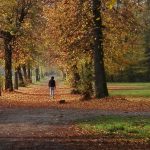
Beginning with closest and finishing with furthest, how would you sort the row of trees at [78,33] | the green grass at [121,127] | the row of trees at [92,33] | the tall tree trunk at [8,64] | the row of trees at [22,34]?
the green grass at [121,127] → the row of trees at [92,33] → the row of trees at [78,33] → the row of trees at [22,34] → the tall tree trunk at [8,64]

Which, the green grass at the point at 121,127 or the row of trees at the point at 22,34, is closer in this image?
the green grass at the point at 121,127

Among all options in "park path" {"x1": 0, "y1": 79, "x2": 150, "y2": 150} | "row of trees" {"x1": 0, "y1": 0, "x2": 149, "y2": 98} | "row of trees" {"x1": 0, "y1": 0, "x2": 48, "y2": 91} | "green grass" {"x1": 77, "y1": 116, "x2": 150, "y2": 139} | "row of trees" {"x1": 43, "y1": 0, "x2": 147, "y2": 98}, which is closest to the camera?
"park path" {"x1": 0, "y1": 79, "x2": 150, "y2": 150}

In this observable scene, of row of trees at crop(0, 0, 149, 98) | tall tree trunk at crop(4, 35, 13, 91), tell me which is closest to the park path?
row of trees at crop(0, 0, 149, 98)

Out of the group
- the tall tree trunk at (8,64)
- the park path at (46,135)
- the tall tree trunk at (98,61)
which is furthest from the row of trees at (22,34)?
the park path at (46,135)

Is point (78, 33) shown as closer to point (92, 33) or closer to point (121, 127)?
point (92, 33)

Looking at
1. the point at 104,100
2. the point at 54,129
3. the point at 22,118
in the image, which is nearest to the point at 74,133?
the point at 54,129

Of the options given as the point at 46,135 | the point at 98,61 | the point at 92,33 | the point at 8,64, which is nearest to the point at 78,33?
the point at 92,33

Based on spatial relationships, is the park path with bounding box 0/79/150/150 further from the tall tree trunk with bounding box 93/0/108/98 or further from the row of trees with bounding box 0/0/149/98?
the tall tree trunk with bounding box 93/0/108/98

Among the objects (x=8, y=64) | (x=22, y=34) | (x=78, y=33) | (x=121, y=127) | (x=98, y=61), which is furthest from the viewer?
(x=8, y=64)

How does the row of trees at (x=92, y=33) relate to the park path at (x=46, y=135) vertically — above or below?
above

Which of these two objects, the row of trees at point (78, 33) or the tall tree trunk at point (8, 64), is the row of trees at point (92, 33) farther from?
the tall tree trunk at point (8, 64)

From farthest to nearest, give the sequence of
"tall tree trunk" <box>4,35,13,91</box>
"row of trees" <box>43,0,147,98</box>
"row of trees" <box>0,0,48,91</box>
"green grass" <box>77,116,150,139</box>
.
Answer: "tall tree trunk" <box>4,35,13,91</box>
"row of trees" <box>0,0,48,91</box>
"row of trees" <box>43,0,147,98</box>
"green grass" <box>77,116,150,139</box>

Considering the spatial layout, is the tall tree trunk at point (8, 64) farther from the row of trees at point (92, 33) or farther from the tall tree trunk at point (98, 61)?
the tall tree trunk at point (98, 61)

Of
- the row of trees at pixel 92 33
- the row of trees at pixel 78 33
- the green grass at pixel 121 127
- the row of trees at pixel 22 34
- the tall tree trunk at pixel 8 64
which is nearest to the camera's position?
the green grass at pixel 121 127
